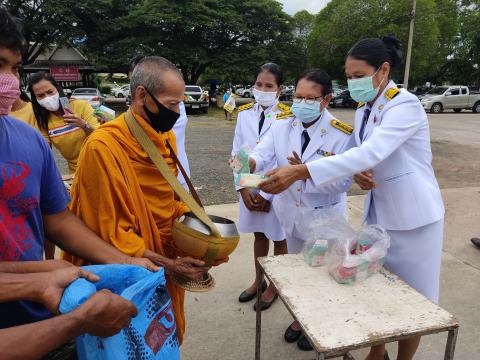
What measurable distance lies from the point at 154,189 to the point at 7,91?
2.39 feet

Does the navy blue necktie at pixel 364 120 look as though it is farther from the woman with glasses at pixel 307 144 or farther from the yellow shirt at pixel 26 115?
the yellow shirt at pixel 26 115

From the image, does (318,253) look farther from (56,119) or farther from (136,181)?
(56,119)

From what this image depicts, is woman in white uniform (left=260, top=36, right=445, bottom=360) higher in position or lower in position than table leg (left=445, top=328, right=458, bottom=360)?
higher

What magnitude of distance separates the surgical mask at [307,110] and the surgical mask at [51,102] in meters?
1.90

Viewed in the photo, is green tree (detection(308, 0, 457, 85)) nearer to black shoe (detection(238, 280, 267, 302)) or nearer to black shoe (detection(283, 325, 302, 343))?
black shoe (detection(238, 280, 267, 302))

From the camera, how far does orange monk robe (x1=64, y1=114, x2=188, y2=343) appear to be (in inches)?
59.4

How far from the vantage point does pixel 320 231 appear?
198 centimetres

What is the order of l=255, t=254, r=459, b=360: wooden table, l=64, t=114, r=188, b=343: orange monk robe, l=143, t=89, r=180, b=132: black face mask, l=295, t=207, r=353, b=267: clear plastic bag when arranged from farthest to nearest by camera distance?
1. l=295, t=207, r=353, b=267: clear plastic bag
2. l=143, t=89, r=180, b=132: black face mask
3. l=64, t=114, r=188, b=343: orange monk robe
4. l=255, t=254, r=459, b=360: wooden table

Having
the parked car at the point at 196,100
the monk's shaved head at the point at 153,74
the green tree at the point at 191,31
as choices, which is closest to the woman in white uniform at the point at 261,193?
the monk's shaved head at the point at 153,74

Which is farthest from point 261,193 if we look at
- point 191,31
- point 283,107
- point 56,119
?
point 191,31

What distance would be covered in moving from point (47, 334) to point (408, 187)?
1.63 m

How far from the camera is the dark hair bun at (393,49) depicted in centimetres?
197

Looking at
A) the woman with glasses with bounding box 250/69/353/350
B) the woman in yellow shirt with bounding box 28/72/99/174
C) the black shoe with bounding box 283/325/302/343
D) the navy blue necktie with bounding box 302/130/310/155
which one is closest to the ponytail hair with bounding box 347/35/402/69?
the woman with glasses with bounding box 250/69/353/350

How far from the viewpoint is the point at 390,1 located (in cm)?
2312
